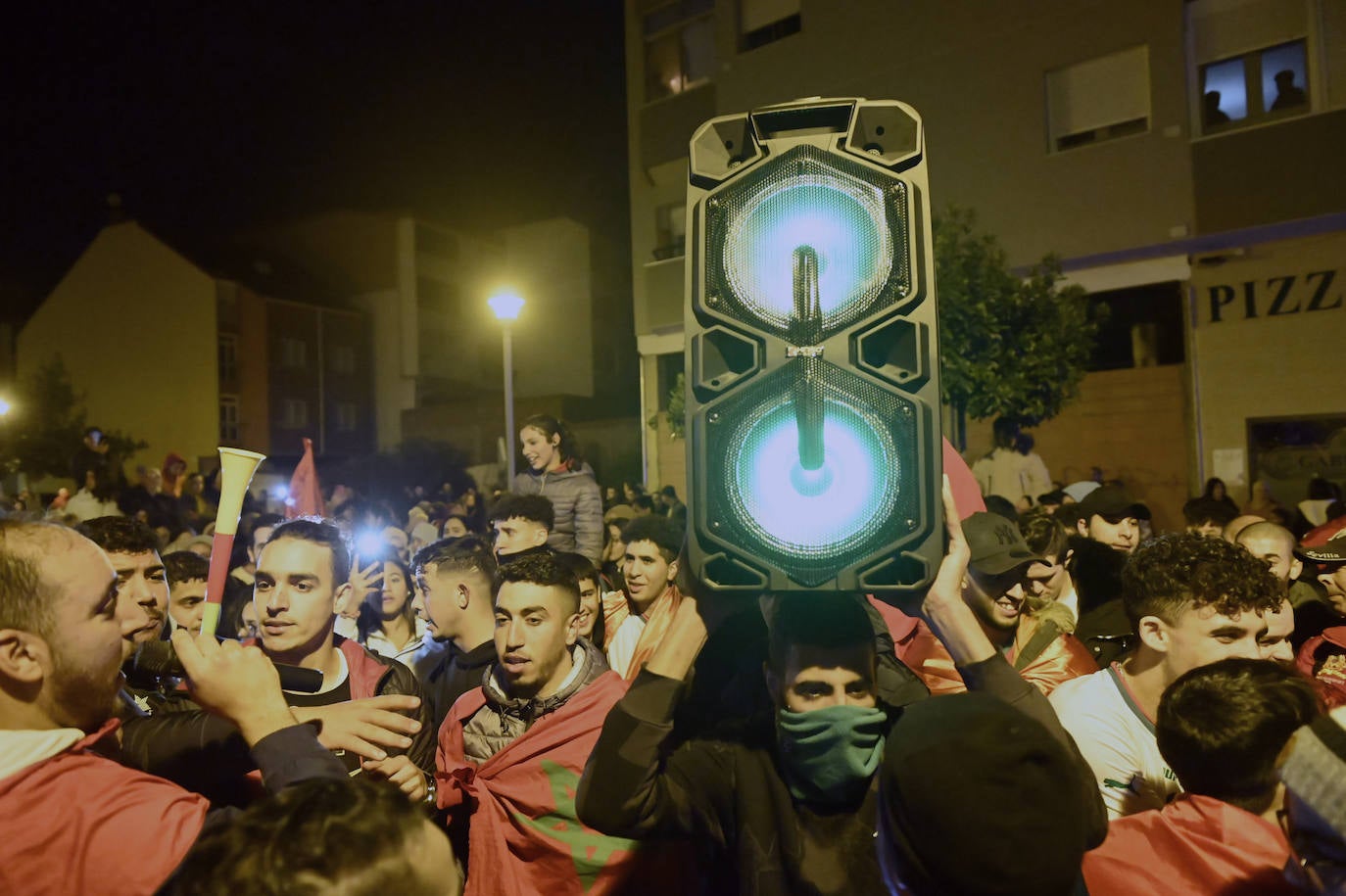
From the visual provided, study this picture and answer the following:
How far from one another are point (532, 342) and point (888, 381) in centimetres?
3042

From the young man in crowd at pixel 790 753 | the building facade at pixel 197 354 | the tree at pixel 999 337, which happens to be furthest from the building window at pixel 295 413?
the young man in crowd at pixel 790 753

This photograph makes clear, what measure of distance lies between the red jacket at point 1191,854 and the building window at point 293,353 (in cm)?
3451

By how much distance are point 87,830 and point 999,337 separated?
11.4 m

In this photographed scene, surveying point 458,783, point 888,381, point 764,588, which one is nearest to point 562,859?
point 458,783

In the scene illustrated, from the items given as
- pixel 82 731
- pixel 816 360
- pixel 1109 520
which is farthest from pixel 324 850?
pixel 1109 520

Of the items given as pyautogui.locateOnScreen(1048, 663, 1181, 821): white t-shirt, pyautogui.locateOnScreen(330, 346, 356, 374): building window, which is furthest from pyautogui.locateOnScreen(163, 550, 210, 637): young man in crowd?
pyautogui.locateOnScreen(330, 346, 356, 374): building window

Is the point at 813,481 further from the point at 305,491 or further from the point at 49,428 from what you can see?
the point at 49,428

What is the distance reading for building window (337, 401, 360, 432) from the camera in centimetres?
3422

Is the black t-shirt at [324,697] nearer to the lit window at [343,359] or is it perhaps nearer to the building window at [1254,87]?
the building window at [1254,87]

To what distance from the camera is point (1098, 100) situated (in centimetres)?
1365

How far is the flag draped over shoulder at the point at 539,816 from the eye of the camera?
307cm

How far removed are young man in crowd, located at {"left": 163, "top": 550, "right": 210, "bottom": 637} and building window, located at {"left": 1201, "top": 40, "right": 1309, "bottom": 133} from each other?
13962 millimetres

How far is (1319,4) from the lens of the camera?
12.0 metres

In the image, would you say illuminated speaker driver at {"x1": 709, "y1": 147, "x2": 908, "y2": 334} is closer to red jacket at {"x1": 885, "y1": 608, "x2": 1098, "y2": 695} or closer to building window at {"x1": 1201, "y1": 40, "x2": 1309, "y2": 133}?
red jacket at {"x1": 885, "y1": 608, "x2": 1098, "y2": 695}
